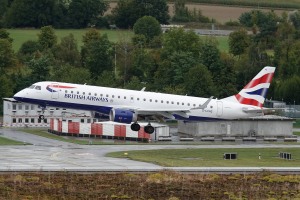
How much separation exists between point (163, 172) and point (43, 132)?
5986cm

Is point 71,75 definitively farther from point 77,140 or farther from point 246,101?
point 246,101

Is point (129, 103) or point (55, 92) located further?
point (129, 103)

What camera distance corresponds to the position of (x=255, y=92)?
466 ft

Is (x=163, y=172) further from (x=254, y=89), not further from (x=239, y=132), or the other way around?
(x=239, y=132)

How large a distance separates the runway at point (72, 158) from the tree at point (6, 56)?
3942 cm

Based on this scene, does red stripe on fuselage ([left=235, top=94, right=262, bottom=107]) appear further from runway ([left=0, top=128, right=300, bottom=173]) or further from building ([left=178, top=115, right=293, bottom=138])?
building ([left=178, top=115, right=293, bottom=138])

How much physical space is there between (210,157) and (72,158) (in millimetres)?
15536

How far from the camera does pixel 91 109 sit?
12794 centimetres

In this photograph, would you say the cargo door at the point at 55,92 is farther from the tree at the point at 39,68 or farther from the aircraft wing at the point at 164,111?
the tree at the point at 39,68

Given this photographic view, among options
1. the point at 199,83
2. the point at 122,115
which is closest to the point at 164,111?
the point at 122,115

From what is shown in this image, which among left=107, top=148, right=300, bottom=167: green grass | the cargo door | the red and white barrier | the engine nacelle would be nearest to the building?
the red and white barrier

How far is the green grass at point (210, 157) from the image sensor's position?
119 metres

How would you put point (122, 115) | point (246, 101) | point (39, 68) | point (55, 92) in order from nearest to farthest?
1. point (122, 115)
2. point (55, 92)
3. point (246, 101)
4. point (39, 68)

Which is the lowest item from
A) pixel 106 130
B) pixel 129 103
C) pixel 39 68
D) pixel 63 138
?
pixel 63 138
